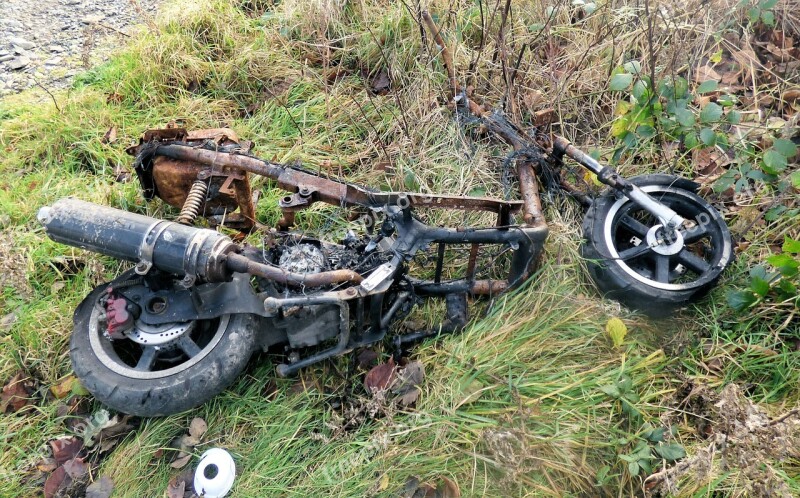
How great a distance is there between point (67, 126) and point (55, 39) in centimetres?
183

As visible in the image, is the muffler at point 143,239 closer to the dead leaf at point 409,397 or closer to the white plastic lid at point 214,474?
the white plastic lid at point 214,474

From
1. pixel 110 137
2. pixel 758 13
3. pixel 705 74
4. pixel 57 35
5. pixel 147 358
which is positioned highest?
pixel 758 13

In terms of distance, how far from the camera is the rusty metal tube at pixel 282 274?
2.49 metres

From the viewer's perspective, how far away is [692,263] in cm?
298

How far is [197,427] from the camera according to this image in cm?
273

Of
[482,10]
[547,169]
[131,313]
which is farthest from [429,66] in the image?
[131,313]

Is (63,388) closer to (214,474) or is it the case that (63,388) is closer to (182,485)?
(182,485)

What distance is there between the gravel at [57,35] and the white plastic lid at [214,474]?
11.5 ft

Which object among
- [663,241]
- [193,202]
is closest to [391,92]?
[193,202]

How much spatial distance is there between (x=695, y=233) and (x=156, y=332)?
279 centimetres

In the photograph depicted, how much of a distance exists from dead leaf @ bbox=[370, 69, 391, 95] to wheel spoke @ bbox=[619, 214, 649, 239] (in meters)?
2.10

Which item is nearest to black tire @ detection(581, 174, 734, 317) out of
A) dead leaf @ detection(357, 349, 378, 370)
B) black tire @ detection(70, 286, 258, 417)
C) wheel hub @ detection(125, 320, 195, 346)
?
dead leaf @ detection(357, 349, 378, 370)

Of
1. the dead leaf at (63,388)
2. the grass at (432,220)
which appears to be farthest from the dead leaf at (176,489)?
the dead leaf at (63,388)

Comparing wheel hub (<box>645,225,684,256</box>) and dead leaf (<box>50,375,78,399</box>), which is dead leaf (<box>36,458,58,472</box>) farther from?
wheel hub (<box>645,225,684,256</box>)
